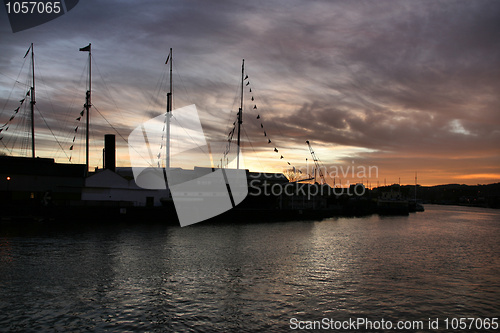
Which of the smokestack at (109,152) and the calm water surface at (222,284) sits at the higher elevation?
the smokestack at (109,152)

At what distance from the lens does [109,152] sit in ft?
229

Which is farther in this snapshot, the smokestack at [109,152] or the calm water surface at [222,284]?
the smokestack at [109,152]

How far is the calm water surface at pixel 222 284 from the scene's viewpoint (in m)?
15.8

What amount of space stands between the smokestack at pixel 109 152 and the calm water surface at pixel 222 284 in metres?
32.4

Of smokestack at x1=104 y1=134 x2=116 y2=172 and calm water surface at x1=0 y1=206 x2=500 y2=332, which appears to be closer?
calm water surface at x1=0 y1=206 x2=500 y2=332

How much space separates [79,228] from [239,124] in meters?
40.5

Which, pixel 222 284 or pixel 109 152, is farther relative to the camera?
pixel 109 152

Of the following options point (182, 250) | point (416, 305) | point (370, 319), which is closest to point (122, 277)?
point (182, 250)

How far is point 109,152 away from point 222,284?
2174 inches

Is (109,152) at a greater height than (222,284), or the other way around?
(109,152)

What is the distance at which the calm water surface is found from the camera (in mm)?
15750

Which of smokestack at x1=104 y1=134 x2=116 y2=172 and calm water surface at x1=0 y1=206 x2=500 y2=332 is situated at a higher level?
smokestack at x1=104 y1=134 x2=116 y2=172

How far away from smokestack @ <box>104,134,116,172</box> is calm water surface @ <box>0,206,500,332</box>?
106ft

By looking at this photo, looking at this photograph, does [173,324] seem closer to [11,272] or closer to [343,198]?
[11,272]
